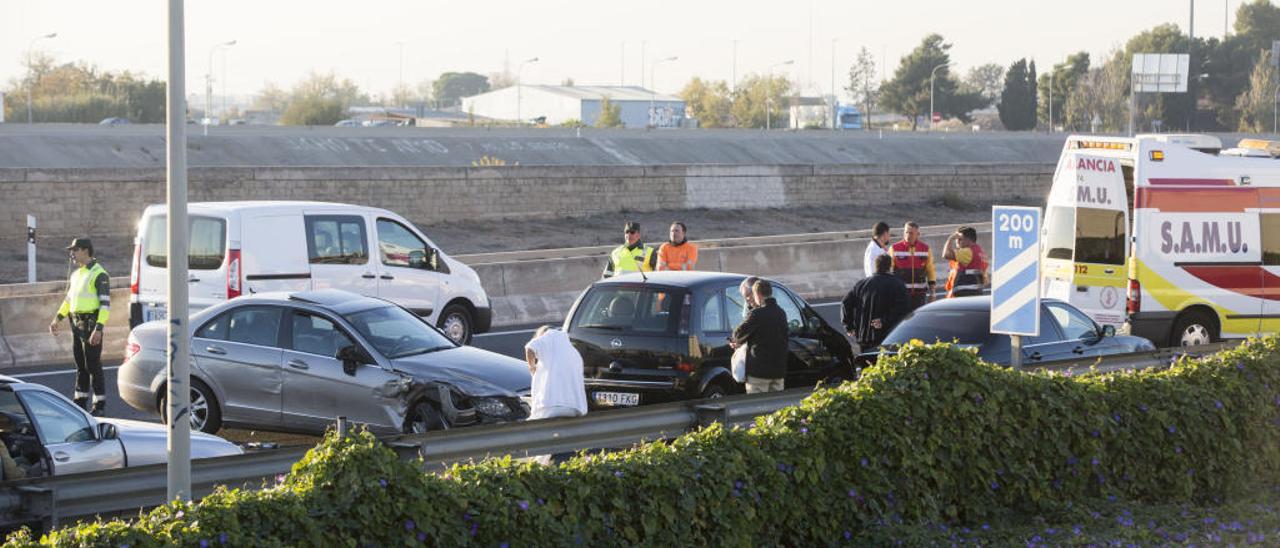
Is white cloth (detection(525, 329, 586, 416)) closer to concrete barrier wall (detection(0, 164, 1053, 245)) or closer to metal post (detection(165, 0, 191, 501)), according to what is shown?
metal post (detection(165, 0, 191, 501))

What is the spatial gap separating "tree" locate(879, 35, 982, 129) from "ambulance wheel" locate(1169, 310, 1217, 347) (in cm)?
12157

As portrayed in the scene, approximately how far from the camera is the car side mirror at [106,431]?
33.0 feet

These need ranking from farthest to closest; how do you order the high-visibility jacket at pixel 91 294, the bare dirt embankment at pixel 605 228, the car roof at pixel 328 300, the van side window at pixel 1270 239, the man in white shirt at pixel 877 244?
1. the bare dirt embankment at pixel 605 228
2. the van side window at pixel 1270 239
3. the man in white shirt at pixel 877 244
4. the high-visibility jacket at pixel 91 294
5. the car roof at pixel 328 300

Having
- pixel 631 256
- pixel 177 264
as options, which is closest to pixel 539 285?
pixel 631 256

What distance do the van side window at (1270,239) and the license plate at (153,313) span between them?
12.3 m

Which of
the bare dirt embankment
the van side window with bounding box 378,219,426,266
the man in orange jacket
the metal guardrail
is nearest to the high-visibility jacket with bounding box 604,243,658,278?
the van side window with bounding box 378,219,426,266

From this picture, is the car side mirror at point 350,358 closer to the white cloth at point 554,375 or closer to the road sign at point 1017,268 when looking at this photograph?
the white cloth at point 554,375

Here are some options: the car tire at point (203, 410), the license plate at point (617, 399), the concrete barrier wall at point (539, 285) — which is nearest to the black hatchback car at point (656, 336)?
the license plate at point (617, 399)

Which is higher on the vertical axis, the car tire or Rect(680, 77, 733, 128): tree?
Rect(680, 77, 733, 128): tree

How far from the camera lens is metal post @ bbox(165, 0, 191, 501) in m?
7.09

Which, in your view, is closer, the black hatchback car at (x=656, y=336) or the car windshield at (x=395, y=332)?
the car windshield at (x=395, y=332)

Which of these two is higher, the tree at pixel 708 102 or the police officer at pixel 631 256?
A: the tree at pixel 708 102

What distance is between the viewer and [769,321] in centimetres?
1223

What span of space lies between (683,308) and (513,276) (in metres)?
10.3
